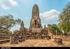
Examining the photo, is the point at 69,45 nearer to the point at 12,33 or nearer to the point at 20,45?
the point at 20,45

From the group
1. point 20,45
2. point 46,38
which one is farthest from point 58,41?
point 20,45

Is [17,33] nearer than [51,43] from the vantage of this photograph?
Answer: No

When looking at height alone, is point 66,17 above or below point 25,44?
above

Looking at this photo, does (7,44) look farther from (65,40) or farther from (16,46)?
(65,40)

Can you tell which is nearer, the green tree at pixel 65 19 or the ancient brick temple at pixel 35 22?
the green tree at pixel 65 19

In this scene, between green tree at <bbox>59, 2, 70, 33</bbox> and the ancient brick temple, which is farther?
the ancient brick temple

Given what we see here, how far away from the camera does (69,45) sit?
6.84 metres

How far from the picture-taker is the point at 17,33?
8070 millimetres

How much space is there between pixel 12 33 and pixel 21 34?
420 mm

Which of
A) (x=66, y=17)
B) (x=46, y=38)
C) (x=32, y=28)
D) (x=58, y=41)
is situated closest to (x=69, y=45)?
(x=58, y=41)

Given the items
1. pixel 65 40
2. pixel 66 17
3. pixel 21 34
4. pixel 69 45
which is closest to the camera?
pixel 69 45

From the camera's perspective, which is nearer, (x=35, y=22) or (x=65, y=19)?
(x=65, y=19)

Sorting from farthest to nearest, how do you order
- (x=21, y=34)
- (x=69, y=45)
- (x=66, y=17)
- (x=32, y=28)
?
(x=32, y=28), (x=66, y=17), (x=21, y=34), (x=69, y=45)

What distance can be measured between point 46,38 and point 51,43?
2.20 ft
